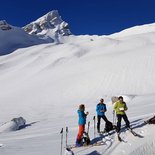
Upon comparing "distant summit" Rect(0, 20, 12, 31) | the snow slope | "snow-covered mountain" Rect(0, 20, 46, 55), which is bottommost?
the snow slope

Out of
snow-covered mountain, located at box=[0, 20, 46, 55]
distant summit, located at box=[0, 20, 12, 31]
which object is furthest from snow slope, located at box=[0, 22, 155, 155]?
distant summit, located at box=[0, 20, 12, 31]

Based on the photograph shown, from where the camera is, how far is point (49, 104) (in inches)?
1547

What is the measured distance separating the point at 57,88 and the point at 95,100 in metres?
9.20

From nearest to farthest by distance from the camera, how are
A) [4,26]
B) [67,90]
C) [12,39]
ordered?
[67,90], [12,39], [4,26]

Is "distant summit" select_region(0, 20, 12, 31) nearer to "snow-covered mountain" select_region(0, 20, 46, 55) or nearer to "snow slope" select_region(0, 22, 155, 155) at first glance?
"snow-covered mountain" select_region(0, 20, 46, 55)

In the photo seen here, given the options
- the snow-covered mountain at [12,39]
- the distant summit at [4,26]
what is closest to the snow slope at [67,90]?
the snow-covered mountain at [12,39]

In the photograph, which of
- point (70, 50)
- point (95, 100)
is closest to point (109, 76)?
point (95, 100)

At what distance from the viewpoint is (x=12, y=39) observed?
466 feet

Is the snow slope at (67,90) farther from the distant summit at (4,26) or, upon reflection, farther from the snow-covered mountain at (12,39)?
the distant summit at (4,26)

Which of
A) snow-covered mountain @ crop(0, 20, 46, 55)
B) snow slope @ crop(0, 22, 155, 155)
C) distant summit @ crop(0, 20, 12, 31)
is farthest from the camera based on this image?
distant summit @ crop(0, 20, 12, 31)

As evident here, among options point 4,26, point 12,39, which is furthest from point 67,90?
point 4,26

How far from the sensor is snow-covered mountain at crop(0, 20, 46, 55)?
127750 millimetres

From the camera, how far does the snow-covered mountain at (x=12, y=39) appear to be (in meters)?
128

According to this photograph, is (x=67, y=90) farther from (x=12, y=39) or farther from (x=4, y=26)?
(x=4, y=26)
